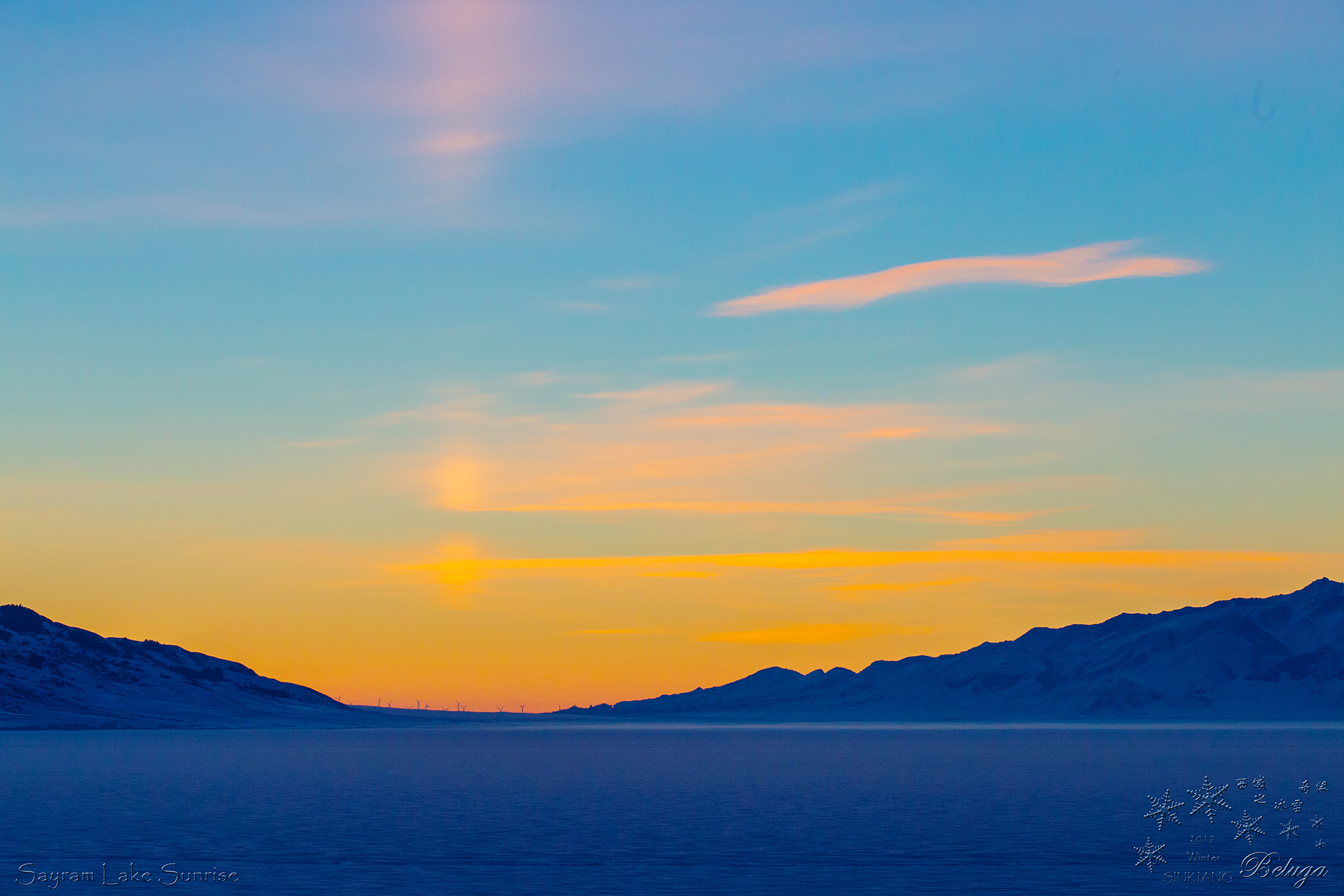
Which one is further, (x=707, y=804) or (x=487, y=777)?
(x=487, y=777)

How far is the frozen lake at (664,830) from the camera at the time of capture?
4297 centimetres

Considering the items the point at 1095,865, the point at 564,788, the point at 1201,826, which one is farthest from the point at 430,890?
the point at 564,788

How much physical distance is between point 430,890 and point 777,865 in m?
11.4

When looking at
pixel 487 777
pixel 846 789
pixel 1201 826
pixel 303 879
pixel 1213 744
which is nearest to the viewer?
pixel 303 879

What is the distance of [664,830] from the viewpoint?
58375mm

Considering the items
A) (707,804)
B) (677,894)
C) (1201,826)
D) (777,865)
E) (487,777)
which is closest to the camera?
(677,894)

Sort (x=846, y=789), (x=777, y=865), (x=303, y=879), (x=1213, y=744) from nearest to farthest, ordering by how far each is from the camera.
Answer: (x=303, y=879) < (x=777, y=865) < (x=846, y=789) < (x=1213, y=744)

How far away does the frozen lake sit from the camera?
42969 millimetres

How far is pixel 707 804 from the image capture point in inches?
2884

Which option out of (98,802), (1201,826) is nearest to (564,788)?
(98,802)

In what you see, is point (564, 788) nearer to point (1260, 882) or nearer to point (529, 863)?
point (529, 863)

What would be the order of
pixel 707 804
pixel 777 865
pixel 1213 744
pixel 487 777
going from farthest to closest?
pixel 1213 744, pixel 487 777, pixel 707 804, pixel 777 865

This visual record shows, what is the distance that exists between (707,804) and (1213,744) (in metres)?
145

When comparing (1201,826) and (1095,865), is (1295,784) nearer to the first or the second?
(1201,826)
